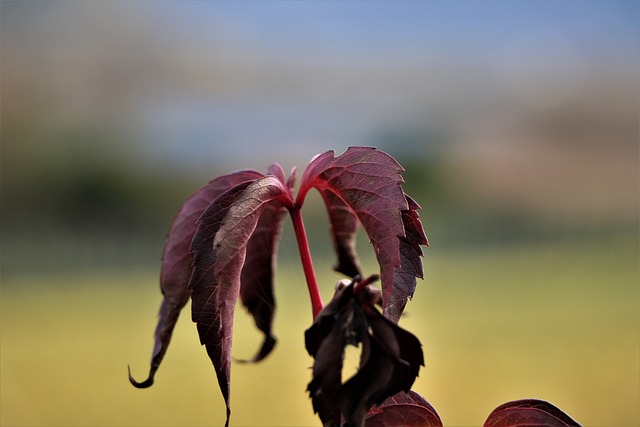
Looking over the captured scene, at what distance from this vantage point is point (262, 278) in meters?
0.34

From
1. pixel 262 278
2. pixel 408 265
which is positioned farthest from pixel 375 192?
pixel 262 278

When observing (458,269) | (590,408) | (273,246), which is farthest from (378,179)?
(458,269)

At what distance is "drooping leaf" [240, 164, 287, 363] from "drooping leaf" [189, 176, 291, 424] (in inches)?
3.7

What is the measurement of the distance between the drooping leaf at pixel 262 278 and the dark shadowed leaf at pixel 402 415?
0.11m

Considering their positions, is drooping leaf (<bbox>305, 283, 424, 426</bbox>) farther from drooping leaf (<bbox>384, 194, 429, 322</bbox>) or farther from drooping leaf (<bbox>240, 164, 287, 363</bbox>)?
drooping leaf (<bbox>240, 164, 287, 363</bbox>)

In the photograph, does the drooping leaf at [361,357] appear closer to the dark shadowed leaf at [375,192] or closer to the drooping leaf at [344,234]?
the dark shadowed leaf at [375,192]

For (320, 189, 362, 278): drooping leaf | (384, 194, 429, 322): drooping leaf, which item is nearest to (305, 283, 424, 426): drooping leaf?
(384, 194, 429, 322): drooping leaf

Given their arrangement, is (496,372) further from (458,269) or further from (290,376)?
(458,269)

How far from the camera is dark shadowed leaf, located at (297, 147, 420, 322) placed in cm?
21

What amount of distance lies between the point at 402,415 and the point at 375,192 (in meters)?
0.08

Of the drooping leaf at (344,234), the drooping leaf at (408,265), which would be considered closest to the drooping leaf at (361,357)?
the drooping leaf at (408,265)

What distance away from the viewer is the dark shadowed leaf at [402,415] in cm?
24

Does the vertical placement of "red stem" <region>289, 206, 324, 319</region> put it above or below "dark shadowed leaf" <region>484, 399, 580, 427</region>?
above

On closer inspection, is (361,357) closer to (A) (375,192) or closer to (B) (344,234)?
(A) (375,192)
